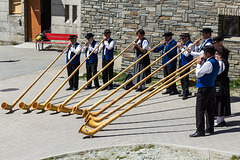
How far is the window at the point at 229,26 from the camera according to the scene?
1343cm

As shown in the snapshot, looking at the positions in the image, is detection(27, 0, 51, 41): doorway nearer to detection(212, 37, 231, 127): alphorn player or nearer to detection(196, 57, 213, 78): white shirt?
detection(212, 37, 231, 127): alphorn player

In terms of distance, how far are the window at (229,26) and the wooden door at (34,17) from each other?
11.2 m

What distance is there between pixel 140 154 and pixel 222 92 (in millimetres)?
2446

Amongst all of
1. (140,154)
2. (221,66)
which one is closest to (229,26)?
(221,66)

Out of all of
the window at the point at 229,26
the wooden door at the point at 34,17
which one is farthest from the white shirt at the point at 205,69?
the wooden door at the point at 34,17

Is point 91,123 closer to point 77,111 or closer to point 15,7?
point 77,111

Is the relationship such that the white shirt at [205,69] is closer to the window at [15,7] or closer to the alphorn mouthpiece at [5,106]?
the alphorn mouthpiece at [5,106]

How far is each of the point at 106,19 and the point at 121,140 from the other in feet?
37.5

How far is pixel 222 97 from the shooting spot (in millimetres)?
9266

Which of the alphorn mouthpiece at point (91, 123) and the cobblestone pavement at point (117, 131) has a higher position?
the alphorn mouthpiece at point (91, 123)

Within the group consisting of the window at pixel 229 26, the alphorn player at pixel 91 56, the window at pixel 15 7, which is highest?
the window at pixel 15 7

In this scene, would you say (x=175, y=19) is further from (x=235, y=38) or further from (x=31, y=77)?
(x=31, y=77)

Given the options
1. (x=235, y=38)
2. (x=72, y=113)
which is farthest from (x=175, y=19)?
A: (x=72, y=113)

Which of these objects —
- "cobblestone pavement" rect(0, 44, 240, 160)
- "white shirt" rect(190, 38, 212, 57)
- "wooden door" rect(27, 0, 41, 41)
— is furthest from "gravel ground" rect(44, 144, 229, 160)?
"wooden door" rect(27, 0, 41, 41)
